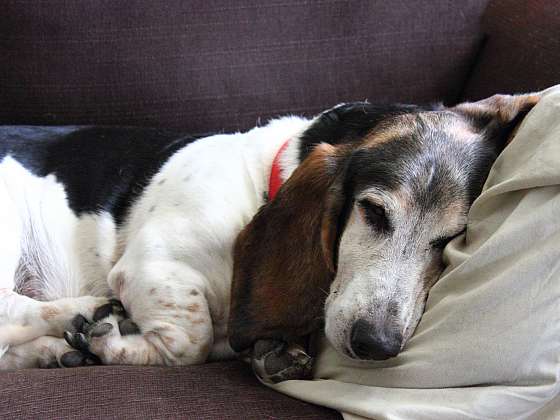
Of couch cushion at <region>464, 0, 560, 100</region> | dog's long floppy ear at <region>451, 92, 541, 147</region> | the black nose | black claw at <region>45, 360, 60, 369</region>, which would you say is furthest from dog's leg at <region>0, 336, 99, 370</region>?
couch cushion at <region>464, 0, 560, 100</region>

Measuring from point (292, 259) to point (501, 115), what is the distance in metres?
0.70

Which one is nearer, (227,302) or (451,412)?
(451,412)

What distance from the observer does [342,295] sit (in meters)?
1.74

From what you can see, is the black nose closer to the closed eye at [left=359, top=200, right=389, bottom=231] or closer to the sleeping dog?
the sleeping dog

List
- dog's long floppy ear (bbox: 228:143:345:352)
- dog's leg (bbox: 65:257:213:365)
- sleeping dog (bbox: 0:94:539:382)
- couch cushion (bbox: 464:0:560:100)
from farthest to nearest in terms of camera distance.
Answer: couch cushion (bbox: 464:0:560:100) → dog's leg (bbox: 65:257:213:365) → dog's long floppy ear (bbox: 228:143:345:352) → sleeping dog (bbox: 0:94:539:382)

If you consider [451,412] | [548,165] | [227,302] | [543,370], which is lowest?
[227,302]

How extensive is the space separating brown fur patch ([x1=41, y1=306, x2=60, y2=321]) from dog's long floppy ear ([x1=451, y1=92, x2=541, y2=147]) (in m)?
1.31

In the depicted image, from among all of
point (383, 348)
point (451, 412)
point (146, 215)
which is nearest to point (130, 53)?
point (146, 215)

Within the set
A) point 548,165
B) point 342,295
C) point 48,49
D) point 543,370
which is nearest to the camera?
point 543,370

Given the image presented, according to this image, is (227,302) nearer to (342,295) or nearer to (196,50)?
(342,295)

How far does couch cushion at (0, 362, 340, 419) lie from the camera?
1650 millimetres

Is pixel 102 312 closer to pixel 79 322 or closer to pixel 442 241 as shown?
pixel 79 322

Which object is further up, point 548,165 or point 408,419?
point 548,165

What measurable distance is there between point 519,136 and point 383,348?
62 centimetres
